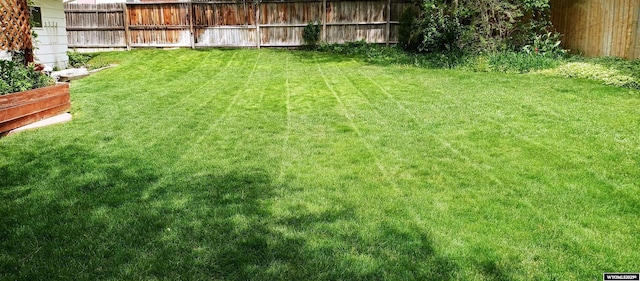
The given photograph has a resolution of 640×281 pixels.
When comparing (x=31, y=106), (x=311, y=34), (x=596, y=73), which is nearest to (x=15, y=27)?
(x=31, y=106)

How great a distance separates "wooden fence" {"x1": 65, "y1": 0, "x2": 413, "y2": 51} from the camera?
17266mm

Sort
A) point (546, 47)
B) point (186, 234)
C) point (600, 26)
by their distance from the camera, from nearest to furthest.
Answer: point (186, 234)
point (600, 26)
point (546, 47)

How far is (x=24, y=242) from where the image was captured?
3117mm

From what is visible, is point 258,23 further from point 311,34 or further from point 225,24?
point 311,34

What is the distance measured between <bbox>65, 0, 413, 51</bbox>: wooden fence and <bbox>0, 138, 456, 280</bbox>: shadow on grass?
1375 cm

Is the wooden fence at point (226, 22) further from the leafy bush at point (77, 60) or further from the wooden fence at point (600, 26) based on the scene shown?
the wooden fence at point (600, 26)

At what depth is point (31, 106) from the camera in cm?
638

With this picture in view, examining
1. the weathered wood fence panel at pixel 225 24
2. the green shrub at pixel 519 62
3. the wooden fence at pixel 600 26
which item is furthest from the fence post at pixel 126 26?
the wooden fence at pixel 600 26

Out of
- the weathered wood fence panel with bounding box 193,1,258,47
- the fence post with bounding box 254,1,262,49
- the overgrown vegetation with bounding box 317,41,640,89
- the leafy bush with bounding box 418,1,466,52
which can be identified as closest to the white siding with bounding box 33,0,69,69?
the weathered wood fence panel with bounding box 193,1,258,47

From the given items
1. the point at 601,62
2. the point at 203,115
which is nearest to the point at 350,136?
the point at 203,115

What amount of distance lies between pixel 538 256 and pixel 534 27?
11.9m

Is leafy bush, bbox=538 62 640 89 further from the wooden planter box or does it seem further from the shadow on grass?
the wooden planter box

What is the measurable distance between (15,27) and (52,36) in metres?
7.05

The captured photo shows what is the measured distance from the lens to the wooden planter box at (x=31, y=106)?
19.5 ft
